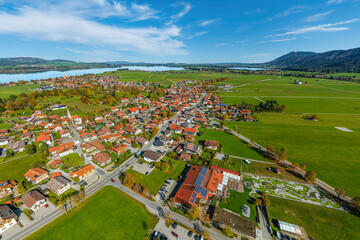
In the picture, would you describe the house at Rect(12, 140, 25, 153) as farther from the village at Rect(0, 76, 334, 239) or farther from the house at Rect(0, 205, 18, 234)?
the house at Rect(0, 205, 18, 234)

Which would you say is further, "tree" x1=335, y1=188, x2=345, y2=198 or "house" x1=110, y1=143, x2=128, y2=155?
"house" x1=110, y1=143, x2=128, y2=155

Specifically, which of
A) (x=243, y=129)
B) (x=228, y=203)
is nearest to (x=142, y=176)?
(x=228, y=203)

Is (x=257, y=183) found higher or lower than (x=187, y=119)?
lower

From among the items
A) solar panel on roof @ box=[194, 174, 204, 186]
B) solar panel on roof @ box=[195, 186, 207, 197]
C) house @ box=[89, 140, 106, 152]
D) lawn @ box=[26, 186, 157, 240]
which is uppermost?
house @ box=[89, 140, 106, 152]

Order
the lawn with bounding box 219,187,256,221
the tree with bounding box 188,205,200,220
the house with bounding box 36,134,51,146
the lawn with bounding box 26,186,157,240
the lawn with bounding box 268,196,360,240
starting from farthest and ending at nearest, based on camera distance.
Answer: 1. the house with bounding box 36,134,51,146
2. the lawn with bounding box 219,187,256,221
3. the tree with bounding box 188,205,200,220
4. the lawn with bounding box 26,186,157,240
5. the lawn with bounding box 268,196,360,240

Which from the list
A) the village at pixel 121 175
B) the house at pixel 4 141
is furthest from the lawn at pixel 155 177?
the house at pixel 4 141

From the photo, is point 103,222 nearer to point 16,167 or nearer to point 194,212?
point 194,212

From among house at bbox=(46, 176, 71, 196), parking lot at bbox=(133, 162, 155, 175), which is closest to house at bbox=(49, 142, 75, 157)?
house at bbox=(46, 176, 71, 196)

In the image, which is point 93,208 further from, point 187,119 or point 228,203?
point 187,119
